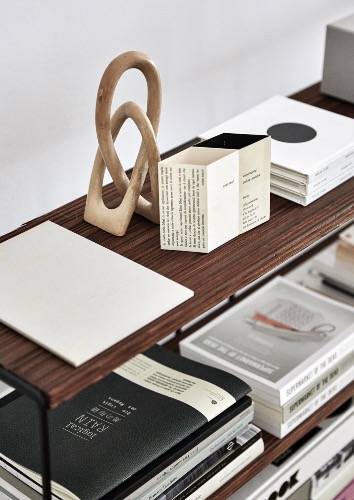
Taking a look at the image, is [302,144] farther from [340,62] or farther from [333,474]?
[333,474]

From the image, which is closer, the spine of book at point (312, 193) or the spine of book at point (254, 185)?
the spine of book at point (254, 185)

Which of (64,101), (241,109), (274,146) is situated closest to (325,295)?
(241,109)

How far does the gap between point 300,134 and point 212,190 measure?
0.80 feet

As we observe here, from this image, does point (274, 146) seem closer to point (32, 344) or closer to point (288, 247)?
point (288, 247)

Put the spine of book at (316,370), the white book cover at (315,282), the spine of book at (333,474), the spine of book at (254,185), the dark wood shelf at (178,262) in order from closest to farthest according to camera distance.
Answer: the dark wood shelf at (178,262), the spine of book at (254,185), the spine of book at (316,370), the spine of book at (333,474), the white book cover at (315,282)

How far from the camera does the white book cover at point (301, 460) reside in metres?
1.13

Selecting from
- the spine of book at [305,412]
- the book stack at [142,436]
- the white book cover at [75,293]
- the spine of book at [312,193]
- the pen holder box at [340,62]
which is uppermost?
the pen holder box at [340,62]

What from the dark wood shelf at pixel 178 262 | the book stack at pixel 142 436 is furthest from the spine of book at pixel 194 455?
the dark wood shelf at pixel 178 262

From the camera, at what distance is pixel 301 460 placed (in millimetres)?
1181

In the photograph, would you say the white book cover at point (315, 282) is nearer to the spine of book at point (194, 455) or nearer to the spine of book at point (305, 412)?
the spine of book at point (305, 412)

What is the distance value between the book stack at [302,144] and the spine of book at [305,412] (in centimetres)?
30

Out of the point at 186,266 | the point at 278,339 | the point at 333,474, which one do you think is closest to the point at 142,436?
the point at 186,266

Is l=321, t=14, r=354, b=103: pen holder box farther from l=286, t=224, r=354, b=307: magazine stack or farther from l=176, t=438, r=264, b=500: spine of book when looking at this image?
l=176, t=438, r=264, b=500: spine of book

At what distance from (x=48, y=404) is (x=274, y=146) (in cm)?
44
